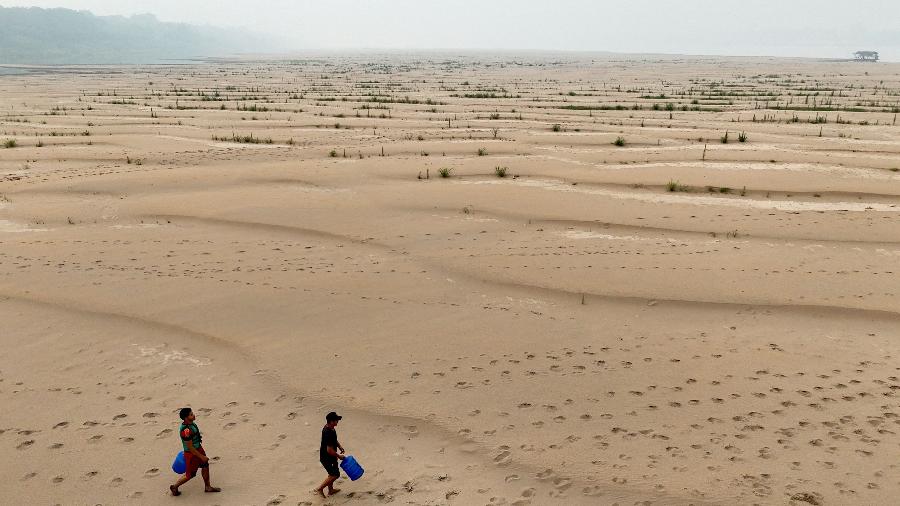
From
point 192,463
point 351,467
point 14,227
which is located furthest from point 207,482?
point 14,227

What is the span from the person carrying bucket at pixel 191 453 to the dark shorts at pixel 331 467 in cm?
114

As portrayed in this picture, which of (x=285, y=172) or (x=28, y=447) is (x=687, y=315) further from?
(x=285, y=172)

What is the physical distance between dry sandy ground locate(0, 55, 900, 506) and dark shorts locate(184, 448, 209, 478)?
0.94 ft

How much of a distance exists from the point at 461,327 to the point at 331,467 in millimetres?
3785

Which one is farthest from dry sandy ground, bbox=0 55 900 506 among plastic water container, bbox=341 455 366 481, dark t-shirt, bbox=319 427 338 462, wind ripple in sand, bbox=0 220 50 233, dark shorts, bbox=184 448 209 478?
dark t-shirt, bbox=319 427 338 462

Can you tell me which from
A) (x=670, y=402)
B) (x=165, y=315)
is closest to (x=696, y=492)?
(x=670, y=402)

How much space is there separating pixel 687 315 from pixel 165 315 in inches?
326

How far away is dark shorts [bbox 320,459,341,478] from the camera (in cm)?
559

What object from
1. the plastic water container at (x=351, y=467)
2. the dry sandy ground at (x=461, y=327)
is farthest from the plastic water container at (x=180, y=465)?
the plastic water container at (x=351, y=467)

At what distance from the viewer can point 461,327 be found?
9.07 meters

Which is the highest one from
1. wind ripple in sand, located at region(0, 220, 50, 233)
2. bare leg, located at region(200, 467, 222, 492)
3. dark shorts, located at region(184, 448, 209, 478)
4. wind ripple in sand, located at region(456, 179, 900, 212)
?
wind ripple in sand, located at region(456, 179, 900, 212)

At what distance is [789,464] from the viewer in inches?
238

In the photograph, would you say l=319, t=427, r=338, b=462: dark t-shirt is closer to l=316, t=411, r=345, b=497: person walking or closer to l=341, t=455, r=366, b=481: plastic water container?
l=316, t=411, r=345, b=497: person walking

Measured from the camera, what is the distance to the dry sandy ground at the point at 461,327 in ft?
20.2
